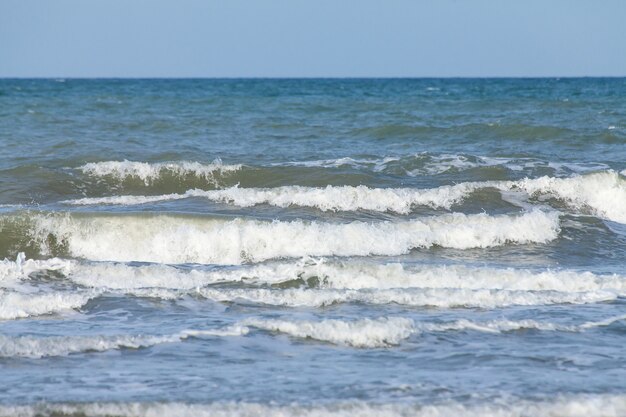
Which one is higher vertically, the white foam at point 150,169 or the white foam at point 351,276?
the white foam at point 150,169

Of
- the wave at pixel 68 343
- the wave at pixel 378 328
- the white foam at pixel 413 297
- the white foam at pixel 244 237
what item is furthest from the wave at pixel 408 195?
the wave at pixel 68 343

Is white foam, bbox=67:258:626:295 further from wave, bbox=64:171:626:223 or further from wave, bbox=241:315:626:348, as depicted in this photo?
wave, bbox=64:171:626:223

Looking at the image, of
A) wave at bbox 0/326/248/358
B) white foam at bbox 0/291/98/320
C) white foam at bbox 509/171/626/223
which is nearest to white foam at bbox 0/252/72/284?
white foam at bbox 0/291/98/320

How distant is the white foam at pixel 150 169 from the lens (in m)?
16.5

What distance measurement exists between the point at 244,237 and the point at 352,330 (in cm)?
456

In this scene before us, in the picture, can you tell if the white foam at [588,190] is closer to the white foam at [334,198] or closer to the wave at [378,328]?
the white foam at [334,198]

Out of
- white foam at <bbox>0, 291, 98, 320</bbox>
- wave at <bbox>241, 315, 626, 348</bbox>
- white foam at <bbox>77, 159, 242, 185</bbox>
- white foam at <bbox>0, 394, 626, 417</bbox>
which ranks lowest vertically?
white foam at <bbox>0, 394, 626, 417</bbox>

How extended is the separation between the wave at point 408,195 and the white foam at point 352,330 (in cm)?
608

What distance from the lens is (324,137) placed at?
22.9m

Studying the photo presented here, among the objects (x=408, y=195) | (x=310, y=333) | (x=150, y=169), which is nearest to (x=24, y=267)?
(x=310, y=333)

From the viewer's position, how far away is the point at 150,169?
16750mm

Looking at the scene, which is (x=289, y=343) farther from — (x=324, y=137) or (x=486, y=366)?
(x=324, y=137)

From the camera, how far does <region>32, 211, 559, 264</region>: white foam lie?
1132 centimetres

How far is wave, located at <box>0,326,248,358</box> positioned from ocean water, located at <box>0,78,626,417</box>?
0.02m
